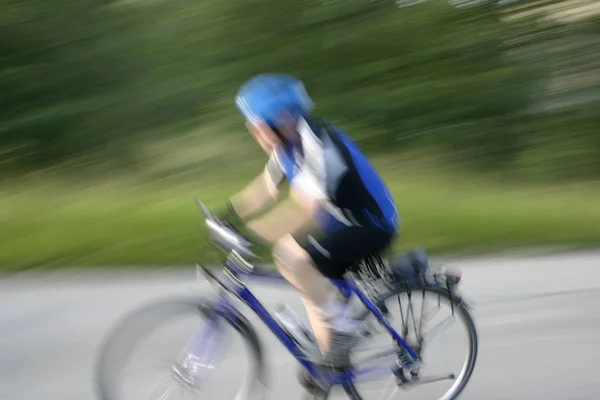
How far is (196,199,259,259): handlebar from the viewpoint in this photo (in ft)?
9.79

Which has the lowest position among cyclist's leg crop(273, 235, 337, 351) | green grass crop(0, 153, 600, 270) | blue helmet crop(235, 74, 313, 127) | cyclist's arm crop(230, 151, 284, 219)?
green grass crop(0, 153, 600, 270)

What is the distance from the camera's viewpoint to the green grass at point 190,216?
605cm

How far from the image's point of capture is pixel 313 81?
31.2 feet

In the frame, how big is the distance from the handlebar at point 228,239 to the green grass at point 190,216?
9.05 feet

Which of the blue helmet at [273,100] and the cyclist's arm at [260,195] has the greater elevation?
the blue helmet at [273,100]

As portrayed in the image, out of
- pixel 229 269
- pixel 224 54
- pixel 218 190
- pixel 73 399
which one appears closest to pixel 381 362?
pixel 229 269

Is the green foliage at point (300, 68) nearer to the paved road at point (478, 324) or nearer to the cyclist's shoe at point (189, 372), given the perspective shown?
the paved road at point (478, 324)

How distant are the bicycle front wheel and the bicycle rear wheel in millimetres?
517

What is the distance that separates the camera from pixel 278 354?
4.25 metres

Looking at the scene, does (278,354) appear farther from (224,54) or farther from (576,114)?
(576,114)

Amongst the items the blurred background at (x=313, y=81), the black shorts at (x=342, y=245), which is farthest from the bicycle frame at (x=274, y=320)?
the blurred background at (x=313, y=81)

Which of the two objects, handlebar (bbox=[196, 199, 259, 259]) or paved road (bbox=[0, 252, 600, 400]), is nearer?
handlebar (bbox=[196, 199, 259, 259])

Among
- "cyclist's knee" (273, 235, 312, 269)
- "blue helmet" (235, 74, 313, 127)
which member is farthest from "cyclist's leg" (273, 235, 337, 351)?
"blue helmet" (235, 74, 313, 127)

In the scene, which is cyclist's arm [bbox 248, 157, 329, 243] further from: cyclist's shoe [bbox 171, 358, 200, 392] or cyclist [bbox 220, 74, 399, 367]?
cyclist's shoe [bbox 171, 358, 200, 392]
